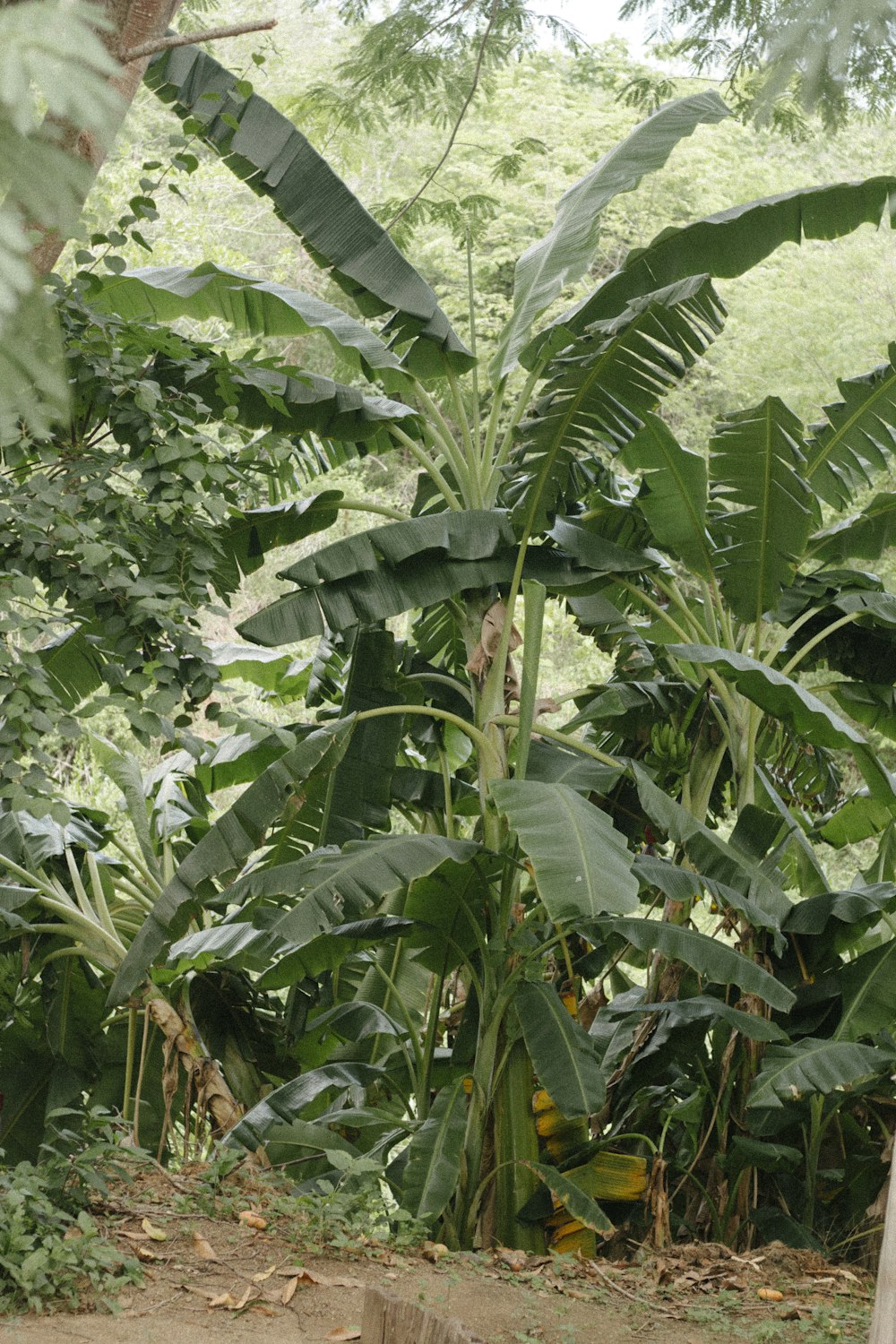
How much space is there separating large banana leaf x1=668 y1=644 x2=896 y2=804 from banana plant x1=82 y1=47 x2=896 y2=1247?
2cm

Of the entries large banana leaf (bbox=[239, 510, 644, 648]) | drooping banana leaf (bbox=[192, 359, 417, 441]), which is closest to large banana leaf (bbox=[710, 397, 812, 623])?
large banana leaf (bbox=[239, 510, 644, 648])

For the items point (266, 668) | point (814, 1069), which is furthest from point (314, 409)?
point (814, 1069)

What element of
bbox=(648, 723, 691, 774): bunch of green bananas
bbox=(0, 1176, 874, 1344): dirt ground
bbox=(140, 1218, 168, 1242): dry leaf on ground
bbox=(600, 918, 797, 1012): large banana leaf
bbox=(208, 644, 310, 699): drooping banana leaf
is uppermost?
bbox=(208, 644, 310, 699): drooping banana leaf

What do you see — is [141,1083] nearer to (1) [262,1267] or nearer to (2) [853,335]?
(1) [262,1267]

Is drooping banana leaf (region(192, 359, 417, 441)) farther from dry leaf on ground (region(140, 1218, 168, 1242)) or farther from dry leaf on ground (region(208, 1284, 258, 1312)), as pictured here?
dry leaf on ground (region(208, 1284, 258, 1312))

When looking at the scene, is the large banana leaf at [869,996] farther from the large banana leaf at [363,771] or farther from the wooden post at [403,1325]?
the wooden post at [403,1325]

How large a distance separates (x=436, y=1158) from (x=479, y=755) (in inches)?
60.9

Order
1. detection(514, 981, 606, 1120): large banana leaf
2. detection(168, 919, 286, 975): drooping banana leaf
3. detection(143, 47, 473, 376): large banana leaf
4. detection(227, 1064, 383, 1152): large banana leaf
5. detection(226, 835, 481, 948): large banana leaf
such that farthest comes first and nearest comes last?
1. detection(143, 47, 473, 376): large banana leaf
2. detection(227, 1064, 383, 1152): large banana leaf
3. detection(168, 919, 286, 975): drooping banana leaf
4. detection(514, 981, 606, 1120): large banana leaf
5. detection(226, 835, 481, 948): large banana leaf

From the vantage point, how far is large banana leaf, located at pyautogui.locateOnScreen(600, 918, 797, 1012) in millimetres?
4027

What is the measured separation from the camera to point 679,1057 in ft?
15.6

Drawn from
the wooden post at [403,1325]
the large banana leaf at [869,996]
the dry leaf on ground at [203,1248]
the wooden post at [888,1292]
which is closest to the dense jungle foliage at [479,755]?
the large banana leaf at [869,996]

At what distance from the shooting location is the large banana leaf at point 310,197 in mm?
4629

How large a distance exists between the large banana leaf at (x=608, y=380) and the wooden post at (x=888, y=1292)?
9.82 feet

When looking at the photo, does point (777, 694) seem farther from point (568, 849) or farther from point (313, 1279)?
point (313, 1279)
